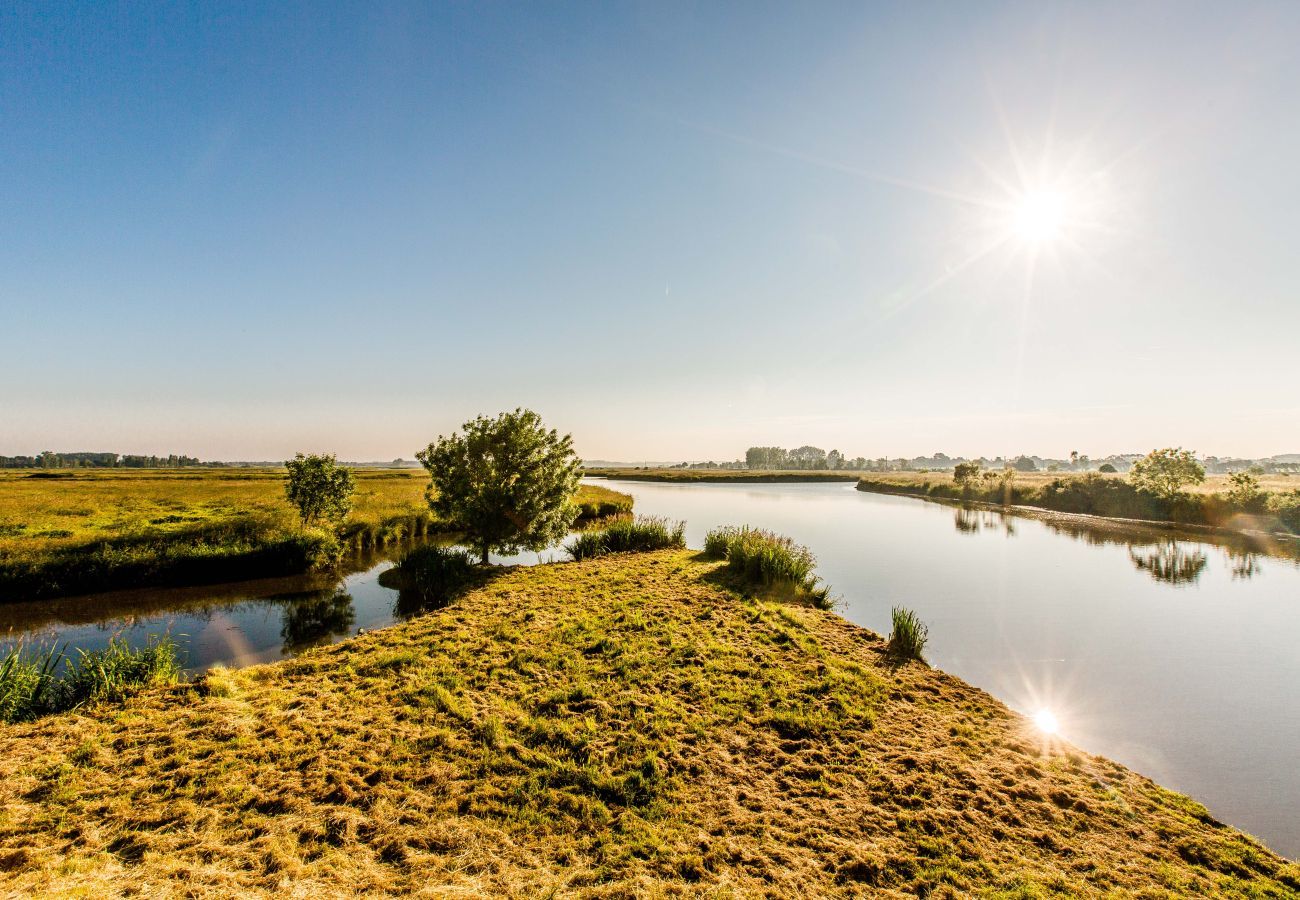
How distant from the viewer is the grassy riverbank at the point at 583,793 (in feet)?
14.9

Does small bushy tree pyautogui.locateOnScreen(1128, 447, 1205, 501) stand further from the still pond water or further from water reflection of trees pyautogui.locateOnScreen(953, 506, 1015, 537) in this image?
the still pond water

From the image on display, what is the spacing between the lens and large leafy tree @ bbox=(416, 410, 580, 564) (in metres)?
18.3

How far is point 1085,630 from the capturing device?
13398mm

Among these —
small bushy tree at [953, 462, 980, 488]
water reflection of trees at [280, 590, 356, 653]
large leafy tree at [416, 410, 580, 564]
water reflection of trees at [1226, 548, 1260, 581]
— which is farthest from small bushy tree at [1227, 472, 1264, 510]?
water reflection of trees at [280, 590, 356, 653]

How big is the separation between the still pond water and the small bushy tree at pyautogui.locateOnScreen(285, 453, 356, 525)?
3.16 m

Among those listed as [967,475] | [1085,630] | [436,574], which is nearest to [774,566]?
[1085,630]

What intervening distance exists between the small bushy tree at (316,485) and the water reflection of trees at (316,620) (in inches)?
267

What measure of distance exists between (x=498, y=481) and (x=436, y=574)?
12.4ft

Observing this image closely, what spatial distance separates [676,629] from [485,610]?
4.98 m

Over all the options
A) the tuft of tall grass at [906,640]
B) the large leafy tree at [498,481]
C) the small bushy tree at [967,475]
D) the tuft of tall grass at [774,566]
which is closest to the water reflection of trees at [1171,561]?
the tuft of tall grass at [774,566]

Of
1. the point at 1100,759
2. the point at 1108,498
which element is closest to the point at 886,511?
the point at 1108,498

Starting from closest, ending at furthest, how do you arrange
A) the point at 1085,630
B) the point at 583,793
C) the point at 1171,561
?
the point at 583,793
the point at 1085,630
the point at 1171,561

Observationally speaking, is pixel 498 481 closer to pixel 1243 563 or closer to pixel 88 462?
pixel 1243 563

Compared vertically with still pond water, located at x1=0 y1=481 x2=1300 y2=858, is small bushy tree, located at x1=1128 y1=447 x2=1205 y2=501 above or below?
above
